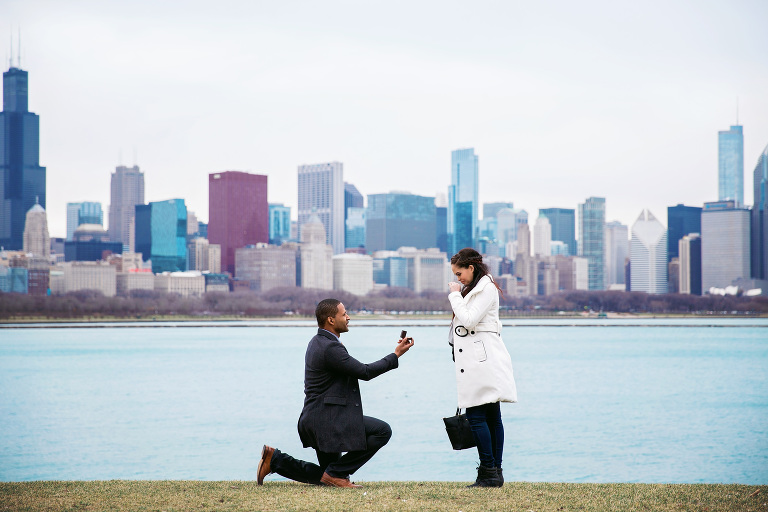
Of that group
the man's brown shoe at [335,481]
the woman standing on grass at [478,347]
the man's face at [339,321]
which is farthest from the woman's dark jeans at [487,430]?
the man's face at [339,321]

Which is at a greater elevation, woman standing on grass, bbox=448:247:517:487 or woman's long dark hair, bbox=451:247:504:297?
woman's long dark hair, bbox=451:247:504:297

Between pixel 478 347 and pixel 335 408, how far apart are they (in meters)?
1.45

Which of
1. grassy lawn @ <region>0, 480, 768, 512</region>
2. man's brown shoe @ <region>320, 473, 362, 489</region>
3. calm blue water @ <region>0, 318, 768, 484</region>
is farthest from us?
calm blue water @ <region>0, 318, 768, 484</region>

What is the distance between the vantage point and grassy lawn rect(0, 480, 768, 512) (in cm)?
735

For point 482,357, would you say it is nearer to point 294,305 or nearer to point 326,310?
point 326,310

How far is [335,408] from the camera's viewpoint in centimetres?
808

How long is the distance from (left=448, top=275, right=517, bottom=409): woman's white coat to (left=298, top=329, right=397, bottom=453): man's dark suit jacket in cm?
68

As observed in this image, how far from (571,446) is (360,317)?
131 metres

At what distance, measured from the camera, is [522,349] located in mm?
75188

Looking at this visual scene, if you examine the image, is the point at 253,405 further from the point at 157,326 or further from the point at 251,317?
the point at 251,317

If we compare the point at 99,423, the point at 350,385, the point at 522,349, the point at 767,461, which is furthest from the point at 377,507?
the point at 522,349

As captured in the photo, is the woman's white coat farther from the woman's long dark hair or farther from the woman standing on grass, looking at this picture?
the woman's long dark hair

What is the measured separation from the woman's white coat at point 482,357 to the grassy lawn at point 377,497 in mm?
895

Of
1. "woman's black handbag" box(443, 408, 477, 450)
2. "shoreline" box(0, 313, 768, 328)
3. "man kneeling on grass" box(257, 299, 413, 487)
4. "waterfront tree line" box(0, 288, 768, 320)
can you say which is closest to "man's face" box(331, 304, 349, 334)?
"man kneeling on grass" box(257, 299, 413, 487)
